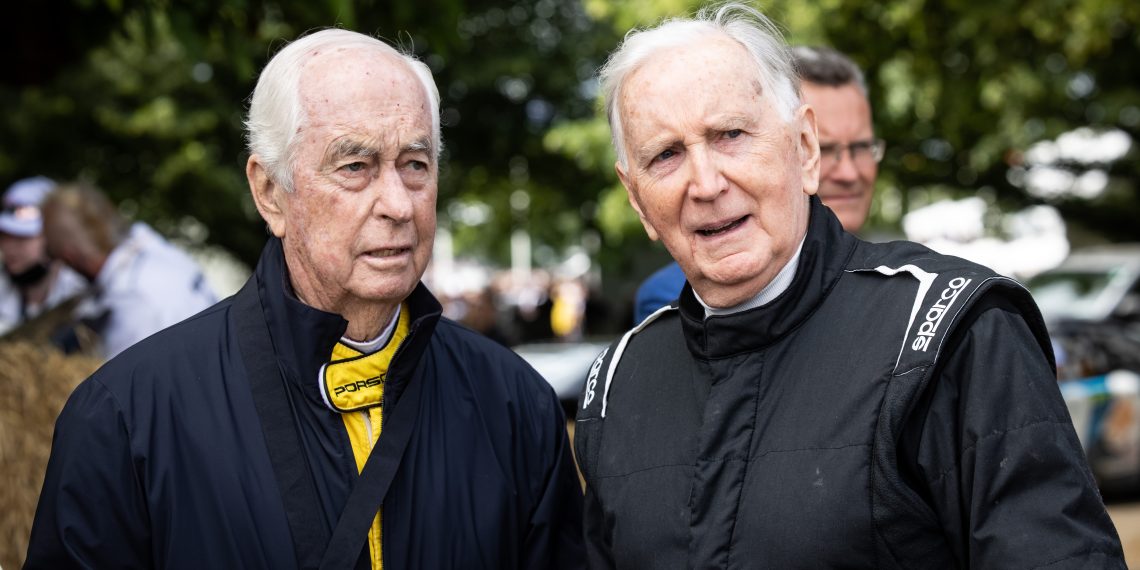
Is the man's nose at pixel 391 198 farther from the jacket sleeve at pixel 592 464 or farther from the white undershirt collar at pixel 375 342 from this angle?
the jacket sleeve at pixel 592 464

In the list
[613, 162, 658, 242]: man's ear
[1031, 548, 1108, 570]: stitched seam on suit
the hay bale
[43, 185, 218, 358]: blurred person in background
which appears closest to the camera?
[1031, 548, 1108, 570]: stitched seam on suit

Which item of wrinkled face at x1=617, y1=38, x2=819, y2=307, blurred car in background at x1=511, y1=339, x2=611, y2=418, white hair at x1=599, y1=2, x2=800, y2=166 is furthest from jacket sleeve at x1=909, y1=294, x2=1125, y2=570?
blurred car in background at x1=511, y1=339, x2=611, y2=418

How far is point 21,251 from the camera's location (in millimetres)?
7355

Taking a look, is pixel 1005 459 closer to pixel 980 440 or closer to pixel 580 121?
pixel 980 440

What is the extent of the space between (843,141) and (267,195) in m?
1.62

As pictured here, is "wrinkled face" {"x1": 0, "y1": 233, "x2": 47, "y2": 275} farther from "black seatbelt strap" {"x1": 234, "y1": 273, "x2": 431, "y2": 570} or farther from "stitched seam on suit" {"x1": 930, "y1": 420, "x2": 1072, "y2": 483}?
"stitched seam on suit" {"x1": 930, "y1": 420, "x2": 1072, "y2": 483}

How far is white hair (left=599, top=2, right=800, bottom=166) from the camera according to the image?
235 centimetres

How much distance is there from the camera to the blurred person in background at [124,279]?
5102mm

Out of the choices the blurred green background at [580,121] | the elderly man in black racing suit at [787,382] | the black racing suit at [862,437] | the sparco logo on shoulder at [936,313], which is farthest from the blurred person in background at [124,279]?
the blurred green background at [580,121]

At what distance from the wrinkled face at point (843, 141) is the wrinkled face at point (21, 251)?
529 cm

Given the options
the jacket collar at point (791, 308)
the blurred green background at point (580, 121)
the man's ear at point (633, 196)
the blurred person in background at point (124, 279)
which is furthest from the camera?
the blurred green background at point (580, 121)

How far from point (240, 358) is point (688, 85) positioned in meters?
1.04

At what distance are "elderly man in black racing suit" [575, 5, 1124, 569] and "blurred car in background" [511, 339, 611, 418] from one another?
7.96m

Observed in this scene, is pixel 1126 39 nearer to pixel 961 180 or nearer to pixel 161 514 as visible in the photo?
pixel 961 180
